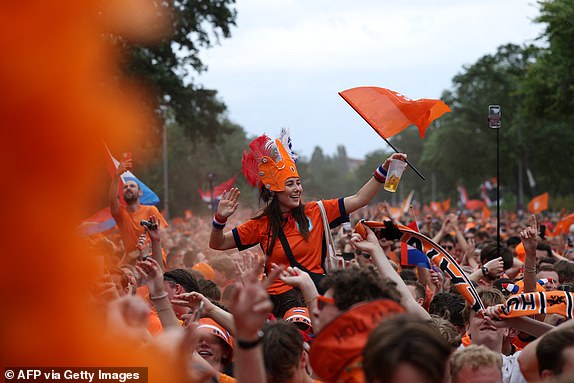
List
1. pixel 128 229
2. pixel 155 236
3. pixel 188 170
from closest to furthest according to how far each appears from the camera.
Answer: pixel 155 236, pixel 128 229, pixel 188 170

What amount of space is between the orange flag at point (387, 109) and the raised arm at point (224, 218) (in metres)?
1.26

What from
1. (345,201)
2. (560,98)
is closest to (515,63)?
(560,98)

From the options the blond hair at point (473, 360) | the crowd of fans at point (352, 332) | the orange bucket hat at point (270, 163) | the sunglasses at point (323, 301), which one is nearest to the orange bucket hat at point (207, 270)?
the orange bucket hat at point (270, 163)

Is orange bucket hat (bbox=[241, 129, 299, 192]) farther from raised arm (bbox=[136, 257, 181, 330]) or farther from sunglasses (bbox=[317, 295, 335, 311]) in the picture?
sunglasses (bbox=[317, 295, 335, 311])

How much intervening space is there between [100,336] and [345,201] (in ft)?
11.8

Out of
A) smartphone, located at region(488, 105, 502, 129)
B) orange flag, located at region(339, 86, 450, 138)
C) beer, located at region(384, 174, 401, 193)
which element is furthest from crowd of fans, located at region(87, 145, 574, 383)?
smartphone, located at region(488, 105, 502, 129)

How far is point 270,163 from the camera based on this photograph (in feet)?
21.6

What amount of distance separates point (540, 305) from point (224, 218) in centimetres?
261

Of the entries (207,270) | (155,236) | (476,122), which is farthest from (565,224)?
(476,122)

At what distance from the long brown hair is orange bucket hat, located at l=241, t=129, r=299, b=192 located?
96mm

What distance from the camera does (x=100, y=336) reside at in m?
3.01

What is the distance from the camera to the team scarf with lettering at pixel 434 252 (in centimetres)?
517

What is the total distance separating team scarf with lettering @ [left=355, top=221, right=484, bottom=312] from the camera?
5172 millimetres

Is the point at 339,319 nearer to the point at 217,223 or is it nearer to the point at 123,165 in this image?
the point at 217,223
